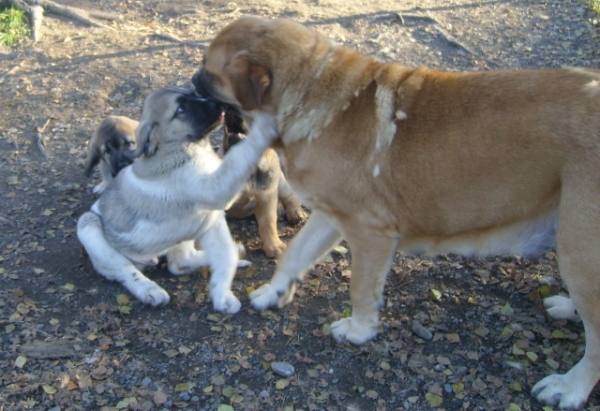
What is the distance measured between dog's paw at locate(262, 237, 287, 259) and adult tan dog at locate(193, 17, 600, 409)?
4.17ft

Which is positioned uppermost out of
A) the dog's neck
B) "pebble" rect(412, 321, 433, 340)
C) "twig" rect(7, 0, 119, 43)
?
the dog's neck

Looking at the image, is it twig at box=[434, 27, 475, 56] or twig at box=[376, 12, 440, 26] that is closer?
twig at box=[434, 27, 475, 56]

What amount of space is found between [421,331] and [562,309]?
3.41ft

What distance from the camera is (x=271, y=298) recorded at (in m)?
4.73

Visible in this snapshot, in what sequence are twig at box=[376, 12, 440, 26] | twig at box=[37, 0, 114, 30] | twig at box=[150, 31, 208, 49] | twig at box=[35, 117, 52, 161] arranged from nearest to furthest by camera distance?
1. twig at box=[35, 117, 52, 161]
2. twig at box=[150, 31, 208, 49]
3. twig at box=[37, 0, 114, 30]
4. twig at box=[376, 12, 440, 26]

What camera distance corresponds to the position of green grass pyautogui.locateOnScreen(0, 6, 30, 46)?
8875mm

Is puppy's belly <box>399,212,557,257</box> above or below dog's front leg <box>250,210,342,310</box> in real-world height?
above

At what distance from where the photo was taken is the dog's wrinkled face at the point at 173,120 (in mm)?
4543

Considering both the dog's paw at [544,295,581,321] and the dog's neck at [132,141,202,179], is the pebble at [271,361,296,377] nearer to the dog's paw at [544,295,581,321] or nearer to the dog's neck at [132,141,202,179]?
the dog's neck at [132,141,202,179]

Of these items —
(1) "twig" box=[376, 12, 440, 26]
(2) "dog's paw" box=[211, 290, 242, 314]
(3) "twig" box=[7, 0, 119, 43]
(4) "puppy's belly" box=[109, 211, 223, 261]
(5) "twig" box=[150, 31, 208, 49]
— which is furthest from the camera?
(1) "twig" box=[376, 12, 440, 26]

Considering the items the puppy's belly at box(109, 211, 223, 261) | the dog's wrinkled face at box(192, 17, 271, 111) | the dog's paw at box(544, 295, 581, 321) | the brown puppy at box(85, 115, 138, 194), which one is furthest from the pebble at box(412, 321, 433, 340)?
the brown puppy at box(85, 115, 138, 194)

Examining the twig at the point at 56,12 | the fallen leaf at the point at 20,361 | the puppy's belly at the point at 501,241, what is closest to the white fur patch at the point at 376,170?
the puppy's belly at the point at 501,241

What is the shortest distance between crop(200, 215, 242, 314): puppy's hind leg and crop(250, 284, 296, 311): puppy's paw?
0.45ft

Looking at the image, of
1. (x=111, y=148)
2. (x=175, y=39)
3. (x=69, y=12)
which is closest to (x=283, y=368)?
(x=111, y=148)
